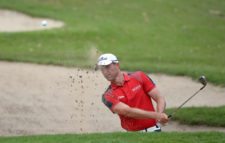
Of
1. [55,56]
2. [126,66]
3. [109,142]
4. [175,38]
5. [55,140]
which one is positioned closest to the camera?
[109,142]

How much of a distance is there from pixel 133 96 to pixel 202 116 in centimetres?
416

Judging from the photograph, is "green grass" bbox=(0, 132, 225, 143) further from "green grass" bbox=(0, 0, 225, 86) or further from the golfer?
"green grass" bbox=(0, 0, 225, 86)

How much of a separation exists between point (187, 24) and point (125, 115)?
64.8 ft

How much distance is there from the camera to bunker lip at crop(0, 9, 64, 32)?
80.8 ft

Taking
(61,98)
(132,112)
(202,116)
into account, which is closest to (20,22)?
(61,98)

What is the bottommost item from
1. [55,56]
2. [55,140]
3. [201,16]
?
[55,140]

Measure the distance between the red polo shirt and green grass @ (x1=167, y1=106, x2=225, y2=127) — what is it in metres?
3.58

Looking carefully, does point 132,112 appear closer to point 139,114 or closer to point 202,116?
point 139,114

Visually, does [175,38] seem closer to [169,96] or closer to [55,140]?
[169,96]

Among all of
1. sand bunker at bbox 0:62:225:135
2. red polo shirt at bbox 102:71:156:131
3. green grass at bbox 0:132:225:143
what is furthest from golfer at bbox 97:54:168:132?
sand bunker at bbox 0:62:225:135

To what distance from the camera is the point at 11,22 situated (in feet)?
85.5

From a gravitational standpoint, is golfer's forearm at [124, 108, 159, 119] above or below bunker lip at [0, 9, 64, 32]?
below

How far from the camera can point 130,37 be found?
79.5 ft

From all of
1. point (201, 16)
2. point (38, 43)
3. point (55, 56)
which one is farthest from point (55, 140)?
point (201, 16)
